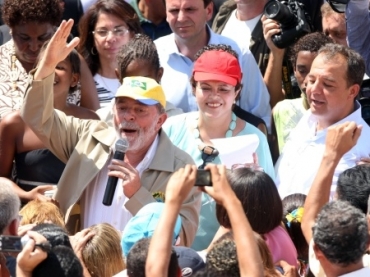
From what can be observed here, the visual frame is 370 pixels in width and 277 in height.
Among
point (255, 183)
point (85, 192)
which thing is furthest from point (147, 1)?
point (255, 183)

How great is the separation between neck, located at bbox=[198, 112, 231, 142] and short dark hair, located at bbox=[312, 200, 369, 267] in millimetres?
2247

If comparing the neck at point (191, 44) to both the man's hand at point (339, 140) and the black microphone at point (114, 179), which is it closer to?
the black microphone at point (114, 179)

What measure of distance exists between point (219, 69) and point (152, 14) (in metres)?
1.79

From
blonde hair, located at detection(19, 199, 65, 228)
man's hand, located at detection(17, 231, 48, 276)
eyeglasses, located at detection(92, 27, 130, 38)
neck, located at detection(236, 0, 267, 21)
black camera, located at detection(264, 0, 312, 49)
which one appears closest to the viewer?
man's hand, located at detection(17, 231, 48, 276)

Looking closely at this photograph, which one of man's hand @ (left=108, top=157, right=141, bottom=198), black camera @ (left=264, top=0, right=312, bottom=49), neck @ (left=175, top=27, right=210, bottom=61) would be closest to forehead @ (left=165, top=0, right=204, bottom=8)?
neck @ (left=175, top=27, right=210, bottom=61)

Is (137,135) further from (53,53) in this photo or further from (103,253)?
(103,253)

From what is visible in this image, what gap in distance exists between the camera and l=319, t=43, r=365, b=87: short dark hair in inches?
273

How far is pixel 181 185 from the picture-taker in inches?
185

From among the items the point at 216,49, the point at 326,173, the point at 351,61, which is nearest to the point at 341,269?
the point at 326,173

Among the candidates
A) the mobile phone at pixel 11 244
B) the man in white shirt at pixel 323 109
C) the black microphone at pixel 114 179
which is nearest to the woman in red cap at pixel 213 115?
the man in white shirt at pixel 323 109

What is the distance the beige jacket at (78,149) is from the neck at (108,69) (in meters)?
1.33

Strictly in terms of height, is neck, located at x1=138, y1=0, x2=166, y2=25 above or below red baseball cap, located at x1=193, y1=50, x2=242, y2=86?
above

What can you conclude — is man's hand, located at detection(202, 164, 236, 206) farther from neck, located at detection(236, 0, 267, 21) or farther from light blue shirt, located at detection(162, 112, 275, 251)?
neck, located at detection(236, 0, 267, 21)

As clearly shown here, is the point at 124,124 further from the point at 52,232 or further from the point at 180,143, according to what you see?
the point at 52,232
